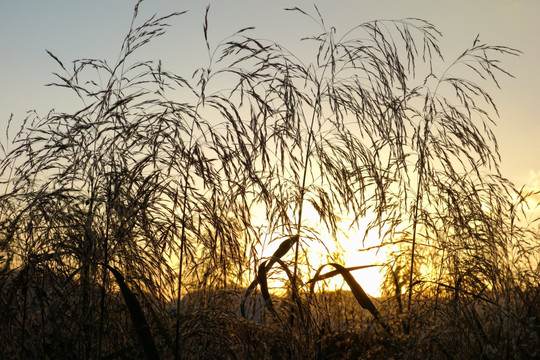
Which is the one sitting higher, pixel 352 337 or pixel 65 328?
pixel 65 328

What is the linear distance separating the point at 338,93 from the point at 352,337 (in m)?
1.34

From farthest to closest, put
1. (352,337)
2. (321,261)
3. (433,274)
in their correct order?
(321,261) < (433,274) < (352,337)

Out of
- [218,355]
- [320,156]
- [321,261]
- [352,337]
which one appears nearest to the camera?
[218,355]

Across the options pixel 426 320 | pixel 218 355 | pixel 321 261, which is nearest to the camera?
pixel 218 355

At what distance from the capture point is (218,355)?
2.65m

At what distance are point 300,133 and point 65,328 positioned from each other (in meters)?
1.53

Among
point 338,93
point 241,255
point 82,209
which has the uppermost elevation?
point 338,93

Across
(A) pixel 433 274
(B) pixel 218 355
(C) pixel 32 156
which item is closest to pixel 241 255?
(B) pixel 218 355

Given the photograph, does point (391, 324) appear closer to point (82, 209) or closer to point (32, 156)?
point (82, 209)

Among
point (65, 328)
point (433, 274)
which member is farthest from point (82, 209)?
point (433, 274)

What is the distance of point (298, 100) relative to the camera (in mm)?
3275

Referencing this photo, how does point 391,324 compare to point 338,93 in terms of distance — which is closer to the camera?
point 391,324

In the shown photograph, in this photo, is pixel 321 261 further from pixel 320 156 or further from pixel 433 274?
pixel 320 156

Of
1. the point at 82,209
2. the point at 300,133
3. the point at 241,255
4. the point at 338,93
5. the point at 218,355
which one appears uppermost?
the point at 338,93
